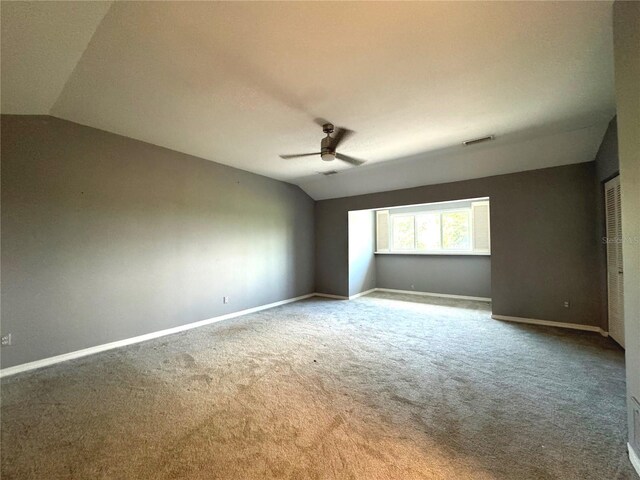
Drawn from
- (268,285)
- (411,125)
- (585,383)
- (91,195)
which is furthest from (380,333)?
(91,195)

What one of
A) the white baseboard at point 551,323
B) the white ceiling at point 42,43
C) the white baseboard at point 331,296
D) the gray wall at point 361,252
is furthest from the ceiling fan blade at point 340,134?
the white baseboard at point 551,323

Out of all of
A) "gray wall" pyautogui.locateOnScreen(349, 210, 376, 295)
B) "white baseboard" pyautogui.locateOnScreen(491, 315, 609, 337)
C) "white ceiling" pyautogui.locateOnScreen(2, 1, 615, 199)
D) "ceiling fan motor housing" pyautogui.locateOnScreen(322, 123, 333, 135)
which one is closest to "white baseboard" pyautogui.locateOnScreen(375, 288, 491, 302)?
"gray wall" pyautogui.locateOnScreen(349, 210, 376, 295)

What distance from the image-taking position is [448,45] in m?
1.69

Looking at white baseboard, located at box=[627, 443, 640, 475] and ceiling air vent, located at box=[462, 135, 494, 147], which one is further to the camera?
ceiling air vent, located at box=[462, 135, 494, 147]

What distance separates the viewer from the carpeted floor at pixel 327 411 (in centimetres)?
140

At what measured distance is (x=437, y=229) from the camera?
645 centimetres

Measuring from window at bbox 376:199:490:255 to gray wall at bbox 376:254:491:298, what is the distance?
0.66 feet

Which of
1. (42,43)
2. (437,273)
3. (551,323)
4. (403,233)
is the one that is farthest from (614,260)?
(42,43)

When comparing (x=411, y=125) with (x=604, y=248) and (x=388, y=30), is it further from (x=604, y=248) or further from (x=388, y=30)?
(x=604, y=248)

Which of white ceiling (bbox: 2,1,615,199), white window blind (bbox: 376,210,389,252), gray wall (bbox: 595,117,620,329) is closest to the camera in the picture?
white ceiling (bbox: 2,1,615,199)

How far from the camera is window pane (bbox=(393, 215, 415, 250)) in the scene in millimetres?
6824

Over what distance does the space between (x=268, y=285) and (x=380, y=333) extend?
8.37 ft

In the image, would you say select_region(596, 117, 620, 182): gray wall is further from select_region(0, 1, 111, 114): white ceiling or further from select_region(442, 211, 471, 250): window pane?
select_region(0, 1, 111, 114): white ceiling

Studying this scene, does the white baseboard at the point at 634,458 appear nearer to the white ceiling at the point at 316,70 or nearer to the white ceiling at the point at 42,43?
the white ceiling at the point at 316,70
